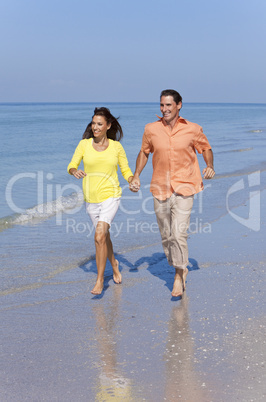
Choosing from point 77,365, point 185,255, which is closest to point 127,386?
point 77,365

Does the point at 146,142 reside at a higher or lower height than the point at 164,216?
higher

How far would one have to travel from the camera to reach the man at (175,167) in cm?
538

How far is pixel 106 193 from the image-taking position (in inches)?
222

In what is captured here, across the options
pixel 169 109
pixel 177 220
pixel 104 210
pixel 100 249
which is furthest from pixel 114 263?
pixel 169 109

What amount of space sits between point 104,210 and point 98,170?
0.41m

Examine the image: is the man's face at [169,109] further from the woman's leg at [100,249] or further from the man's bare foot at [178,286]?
the man's bare foot at [178,286]

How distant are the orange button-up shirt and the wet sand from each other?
1108 millimetres

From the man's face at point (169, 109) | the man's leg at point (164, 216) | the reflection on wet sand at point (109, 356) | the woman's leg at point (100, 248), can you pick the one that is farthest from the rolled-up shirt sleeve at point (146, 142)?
the reflection on wet sand at point (109, 356)

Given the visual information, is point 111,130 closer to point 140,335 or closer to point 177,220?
point 177,220

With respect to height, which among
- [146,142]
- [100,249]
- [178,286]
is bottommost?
[178,286]

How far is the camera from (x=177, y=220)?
18.1 feet

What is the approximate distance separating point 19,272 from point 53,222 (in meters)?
2.97

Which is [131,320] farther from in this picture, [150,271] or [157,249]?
[157,249]

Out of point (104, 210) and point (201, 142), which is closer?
point (201, 142)
